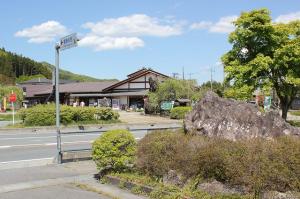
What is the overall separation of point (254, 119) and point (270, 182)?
8.43 ft

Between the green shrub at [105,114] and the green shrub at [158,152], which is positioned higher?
the green shrub at [105,114]

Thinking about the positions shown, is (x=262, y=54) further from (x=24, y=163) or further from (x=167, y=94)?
(x=167, y=94)

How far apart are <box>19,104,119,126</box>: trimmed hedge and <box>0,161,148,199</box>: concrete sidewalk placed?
18.2 meters

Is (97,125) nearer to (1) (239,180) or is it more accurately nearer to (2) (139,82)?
(1) (239,180)

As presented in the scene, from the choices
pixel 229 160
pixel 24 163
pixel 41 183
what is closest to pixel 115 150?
pixel 41 183

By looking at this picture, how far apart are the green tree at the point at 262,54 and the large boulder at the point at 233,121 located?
1603 centimetres

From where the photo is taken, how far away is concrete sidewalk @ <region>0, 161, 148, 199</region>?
8.59 metres

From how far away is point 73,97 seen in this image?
2502 inches

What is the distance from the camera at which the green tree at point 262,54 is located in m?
25.3

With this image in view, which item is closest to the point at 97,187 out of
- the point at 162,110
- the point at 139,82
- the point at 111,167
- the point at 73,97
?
the point at 111,167

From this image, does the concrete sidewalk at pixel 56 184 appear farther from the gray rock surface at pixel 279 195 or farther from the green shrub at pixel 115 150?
the gray rock surface at pixel 279 195

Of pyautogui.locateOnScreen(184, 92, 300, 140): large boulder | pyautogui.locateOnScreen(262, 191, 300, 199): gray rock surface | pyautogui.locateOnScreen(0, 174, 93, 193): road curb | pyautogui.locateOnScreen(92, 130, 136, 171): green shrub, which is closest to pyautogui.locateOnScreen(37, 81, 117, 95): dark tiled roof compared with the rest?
pyautogui.locateOnScreen(0, 174, 93, 193): road curb

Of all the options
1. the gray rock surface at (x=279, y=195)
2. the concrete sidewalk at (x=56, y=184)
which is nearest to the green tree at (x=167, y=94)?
the concrete sidewalk at (x=56, y=184)

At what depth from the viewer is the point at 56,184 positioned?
974 cm
